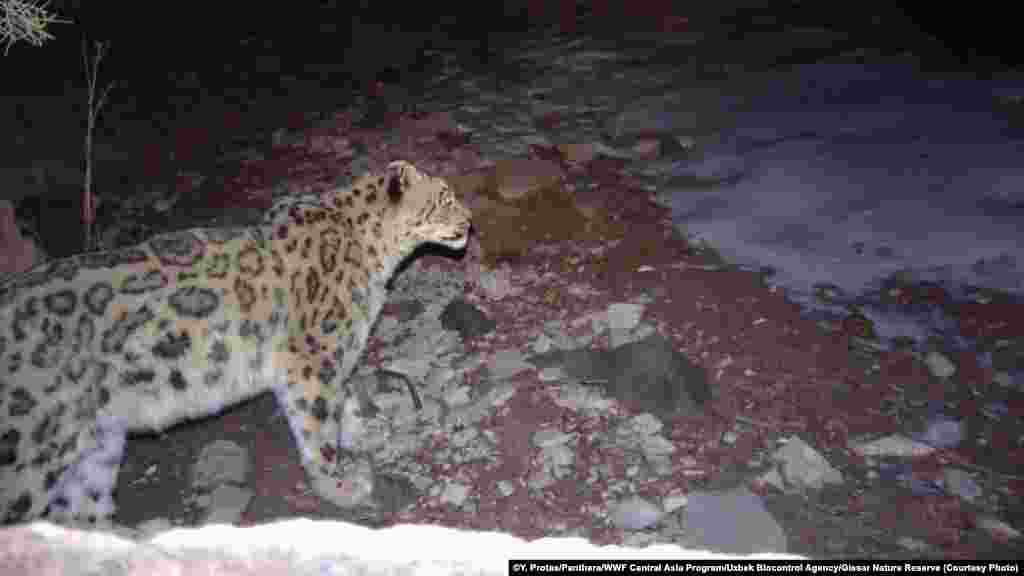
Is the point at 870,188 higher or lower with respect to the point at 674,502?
higher

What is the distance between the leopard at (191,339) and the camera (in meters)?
4.56

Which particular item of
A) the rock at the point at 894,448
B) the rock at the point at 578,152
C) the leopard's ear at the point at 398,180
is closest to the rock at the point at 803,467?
the rock at the point at 894,448

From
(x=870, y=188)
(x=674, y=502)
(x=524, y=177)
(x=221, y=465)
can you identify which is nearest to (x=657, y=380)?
(x=674, y=502)

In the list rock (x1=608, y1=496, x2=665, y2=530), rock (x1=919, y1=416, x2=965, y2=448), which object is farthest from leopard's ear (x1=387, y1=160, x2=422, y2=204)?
rock (x1=919, y1=416, x2=965, y2=448)

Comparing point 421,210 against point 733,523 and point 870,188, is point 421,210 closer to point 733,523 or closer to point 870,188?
point 733,523

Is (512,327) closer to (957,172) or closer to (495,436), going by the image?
(495,436)

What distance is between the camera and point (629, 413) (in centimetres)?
564

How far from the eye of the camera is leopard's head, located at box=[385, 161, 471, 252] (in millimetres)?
6074

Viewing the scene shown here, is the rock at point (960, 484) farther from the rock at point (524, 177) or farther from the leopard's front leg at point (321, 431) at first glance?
the rock at point (524, 177)

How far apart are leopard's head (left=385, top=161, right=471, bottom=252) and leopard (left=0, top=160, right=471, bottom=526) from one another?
0.06 feet

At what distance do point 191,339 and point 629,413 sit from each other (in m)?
Result: 2.88

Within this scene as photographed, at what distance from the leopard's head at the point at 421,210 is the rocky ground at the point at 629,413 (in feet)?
2.63

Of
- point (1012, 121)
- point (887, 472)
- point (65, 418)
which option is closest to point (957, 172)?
point (1012, 121)

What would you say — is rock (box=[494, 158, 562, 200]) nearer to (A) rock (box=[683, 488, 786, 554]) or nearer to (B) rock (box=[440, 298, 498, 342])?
(B) rock (box=[440, 298, 498, 342])
